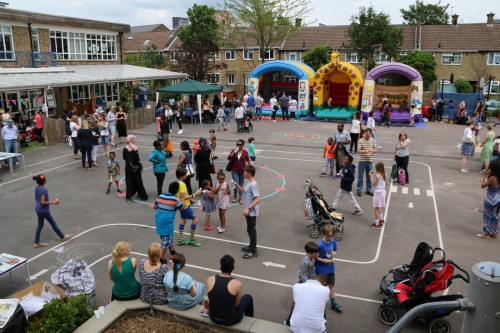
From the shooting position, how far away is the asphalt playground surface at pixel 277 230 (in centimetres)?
794

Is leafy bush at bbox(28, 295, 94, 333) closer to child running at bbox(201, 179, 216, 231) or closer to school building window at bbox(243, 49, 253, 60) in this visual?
child running at bbox(201, 179, 216, 231)

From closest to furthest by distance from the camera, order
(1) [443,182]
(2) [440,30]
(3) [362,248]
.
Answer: (3) [362,248] < (1) [443,182] < (2) [440,30]

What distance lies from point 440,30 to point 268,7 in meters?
19.7

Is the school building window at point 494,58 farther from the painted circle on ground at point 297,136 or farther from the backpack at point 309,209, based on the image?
the backpack at point 309,209

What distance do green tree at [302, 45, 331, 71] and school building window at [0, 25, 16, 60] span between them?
28.5 metres

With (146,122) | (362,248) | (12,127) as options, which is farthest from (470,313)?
(146,122)

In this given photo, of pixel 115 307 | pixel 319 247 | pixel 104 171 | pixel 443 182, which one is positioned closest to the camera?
pixel 115 307

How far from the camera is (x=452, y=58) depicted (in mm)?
45094

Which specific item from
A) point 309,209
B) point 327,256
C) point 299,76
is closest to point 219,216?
point 309,209

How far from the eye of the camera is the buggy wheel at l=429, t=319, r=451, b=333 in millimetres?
6340

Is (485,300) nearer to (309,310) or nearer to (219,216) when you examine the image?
(309,310)

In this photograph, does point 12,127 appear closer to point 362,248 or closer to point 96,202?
point 96,202

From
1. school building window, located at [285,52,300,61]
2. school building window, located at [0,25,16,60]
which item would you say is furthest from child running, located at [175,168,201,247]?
school building window, located at [285,52,300,61]

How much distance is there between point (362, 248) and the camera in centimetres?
959
